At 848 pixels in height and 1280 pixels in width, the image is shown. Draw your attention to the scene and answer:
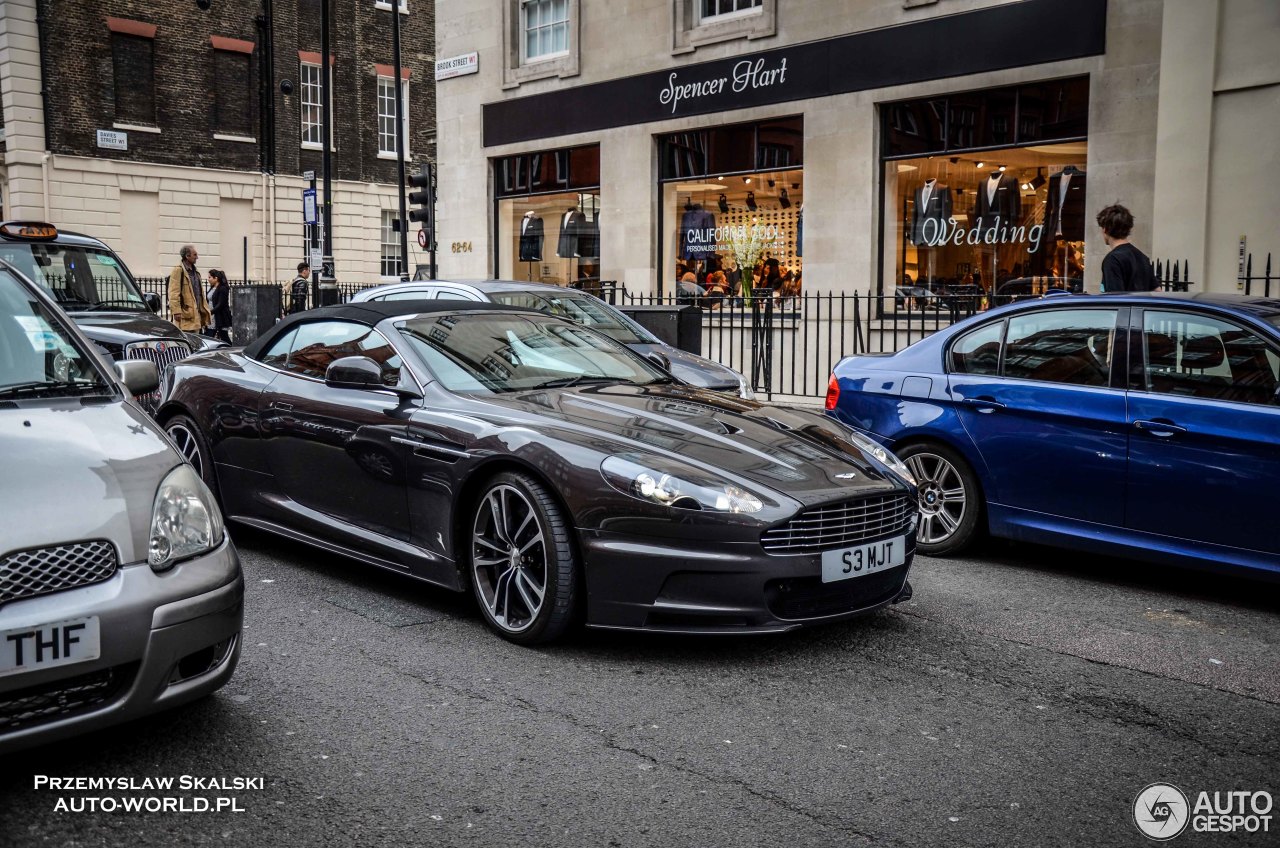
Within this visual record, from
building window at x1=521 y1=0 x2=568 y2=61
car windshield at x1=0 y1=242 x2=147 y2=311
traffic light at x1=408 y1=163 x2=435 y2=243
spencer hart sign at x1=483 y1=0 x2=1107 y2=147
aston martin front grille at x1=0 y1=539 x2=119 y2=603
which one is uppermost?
building window at x1=521 y1=0 x2=568 y2=61

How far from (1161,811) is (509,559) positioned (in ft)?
8.84

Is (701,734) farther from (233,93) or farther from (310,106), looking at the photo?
(310,106)

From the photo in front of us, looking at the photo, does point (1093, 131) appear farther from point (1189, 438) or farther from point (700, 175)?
point (1189, 438)

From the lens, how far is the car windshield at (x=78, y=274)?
39.1 ft

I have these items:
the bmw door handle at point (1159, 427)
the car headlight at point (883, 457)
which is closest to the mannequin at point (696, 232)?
the bmw door handle at point (1159, 427)

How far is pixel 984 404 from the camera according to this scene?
22.1ft

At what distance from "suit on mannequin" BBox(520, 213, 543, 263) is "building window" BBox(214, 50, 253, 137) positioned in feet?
59.5

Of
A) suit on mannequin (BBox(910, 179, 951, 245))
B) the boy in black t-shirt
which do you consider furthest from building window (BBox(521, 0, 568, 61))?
the boy in black t-shirt

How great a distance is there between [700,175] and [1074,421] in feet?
39.7

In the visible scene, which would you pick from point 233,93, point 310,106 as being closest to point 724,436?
point 233,93

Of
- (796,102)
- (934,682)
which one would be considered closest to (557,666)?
(934,682)

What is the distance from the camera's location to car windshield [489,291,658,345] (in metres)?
10.8

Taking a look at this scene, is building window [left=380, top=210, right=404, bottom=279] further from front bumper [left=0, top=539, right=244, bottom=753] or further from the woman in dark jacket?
front bumper [left=0, top=539, right=244, bottom=753]

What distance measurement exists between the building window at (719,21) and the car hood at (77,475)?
46.2 ft
